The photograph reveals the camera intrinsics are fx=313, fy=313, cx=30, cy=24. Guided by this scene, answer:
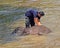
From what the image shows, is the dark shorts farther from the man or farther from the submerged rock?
the submerged rock

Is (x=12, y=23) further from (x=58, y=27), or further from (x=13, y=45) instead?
(x=13, y=45)

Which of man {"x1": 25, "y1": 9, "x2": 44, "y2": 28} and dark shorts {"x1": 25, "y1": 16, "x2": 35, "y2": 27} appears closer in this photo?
man {"x1": 25, "y1": 9, "x2": 44, "y2": 28}

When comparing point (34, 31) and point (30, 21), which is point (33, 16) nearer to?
point (30, 21)

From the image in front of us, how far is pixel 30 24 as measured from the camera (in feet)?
32.9

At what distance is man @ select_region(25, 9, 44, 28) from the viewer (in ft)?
31.8

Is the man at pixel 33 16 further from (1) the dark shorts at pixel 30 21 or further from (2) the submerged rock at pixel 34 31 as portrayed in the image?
(2) the submerged rock at pixel 34 31

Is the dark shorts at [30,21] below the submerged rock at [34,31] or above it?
above

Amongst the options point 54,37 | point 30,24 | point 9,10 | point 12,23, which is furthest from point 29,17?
point 9,10

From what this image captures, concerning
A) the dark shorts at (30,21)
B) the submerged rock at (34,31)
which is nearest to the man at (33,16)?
the dark shorts at (30,21)

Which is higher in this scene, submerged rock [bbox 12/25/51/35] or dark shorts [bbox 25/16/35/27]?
dark shorts [bbox 25/16/35/27]

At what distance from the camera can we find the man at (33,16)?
9.70 meters

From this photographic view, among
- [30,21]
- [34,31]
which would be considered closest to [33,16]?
[30,21]

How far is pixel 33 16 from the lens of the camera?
977 centimetres

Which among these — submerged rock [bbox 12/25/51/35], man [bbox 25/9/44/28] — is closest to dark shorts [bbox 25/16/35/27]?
man [bbox 25/9/44/28]
